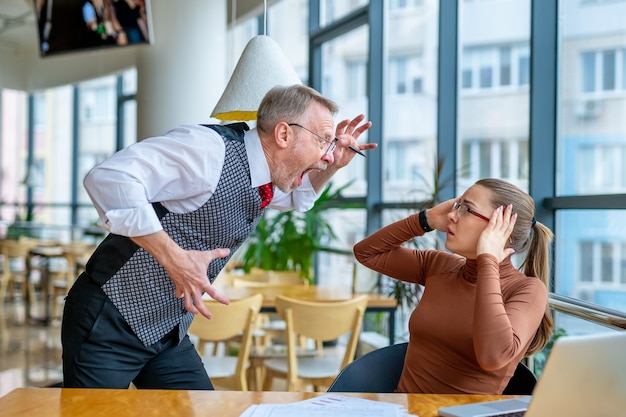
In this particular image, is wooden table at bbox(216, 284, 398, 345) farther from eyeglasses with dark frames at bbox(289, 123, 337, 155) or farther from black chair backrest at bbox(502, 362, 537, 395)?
black chair backrest at bbox(502, 362, 537, 395)

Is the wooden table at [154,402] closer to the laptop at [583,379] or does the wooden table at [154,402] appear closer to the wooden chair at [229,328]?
the laptop at [583,379]

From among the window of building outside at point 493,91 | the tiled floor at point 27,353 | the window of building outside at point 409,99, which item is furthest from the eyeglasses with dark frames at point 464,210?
the window of building outside at point 409,99

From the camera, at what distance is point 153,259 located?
2.08 metres

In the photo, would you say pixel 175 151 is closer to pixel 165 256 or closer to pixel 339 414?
pixel 165 256

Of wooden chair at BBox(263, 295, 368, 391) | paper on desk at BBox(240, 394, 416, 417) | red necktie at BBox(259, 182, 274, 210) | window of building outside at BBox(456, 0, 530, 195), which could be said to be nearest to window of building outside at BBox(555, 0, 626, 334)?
window of building outside at BBox(456, 0, 530, 195)

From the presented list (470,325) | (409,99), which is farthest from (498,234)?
(409,99)

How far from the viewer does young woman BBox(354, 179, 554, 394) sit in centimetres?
187

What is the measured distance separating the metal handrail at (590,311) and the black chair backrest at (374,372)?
Answer: 482 millimetres

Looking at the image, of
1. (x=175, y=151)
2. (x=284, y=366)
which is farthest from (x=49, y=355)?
(x=175, y=151)

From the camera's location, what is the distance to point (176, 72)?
5.80m

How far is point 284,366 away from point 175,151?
214 centimetres

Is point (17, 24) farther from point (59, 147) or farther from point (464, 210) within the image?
point (464, 210)

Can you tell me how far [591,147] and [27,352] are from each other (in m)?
4.75

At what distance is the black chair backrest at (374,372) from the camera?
204 cm
